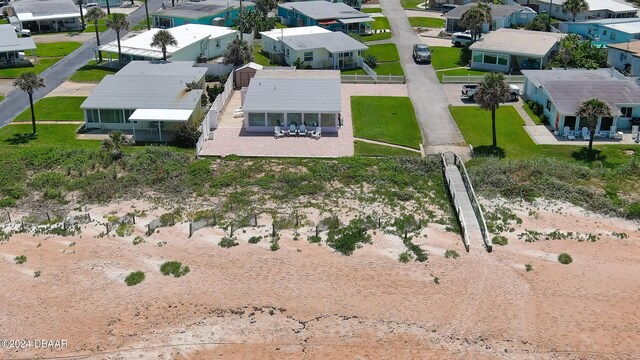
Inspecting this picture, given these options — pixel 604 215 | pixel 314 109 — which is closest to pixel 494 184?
pixel 604 215

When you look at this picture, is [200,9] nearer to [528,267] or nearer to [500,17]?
[500,17]

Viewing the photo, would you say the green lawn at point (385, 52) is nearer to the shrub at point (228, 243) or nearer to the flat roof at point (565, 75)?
the flat roof at point (565, 75)

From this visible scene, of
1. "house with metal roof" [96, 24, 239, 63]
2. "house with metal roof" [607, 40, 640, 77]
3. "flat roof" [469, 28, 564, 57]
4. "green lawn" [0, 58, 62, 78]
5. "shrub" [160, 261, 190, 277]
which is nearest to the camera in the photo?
"shrub" [160, 261, 190, 277]

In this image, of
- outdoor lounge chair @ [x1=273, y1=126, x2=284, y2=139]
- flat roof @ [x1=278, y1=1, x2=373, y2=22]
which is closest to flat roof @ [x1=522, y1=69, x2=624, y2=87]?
outdoor lounge chair @ [x1=273, y1=126, x2=284, y2=139]

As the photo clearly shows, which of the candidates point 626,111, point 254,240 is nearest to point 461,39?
point 626,111

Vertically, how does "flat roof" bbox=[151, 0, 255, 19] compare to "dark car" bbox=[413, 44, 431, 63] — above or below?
above

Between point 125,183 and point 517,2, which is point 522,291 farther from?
point 517,2

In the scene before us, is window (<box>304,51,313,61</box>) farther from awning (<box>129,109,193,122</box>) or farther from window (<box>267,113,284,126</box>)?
awning (<box>129,109,193,122</box>)
